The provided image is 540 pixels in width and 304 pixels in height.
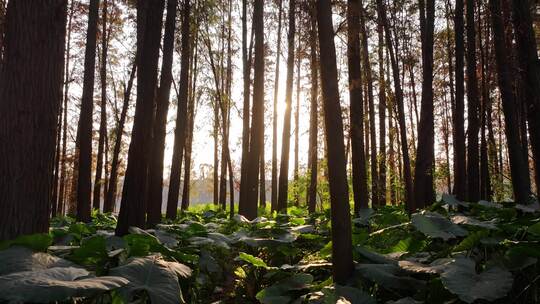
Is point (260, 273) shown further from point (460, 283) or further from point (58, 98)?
point (58, 98)

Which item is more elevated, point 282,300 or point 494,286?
point 494,286

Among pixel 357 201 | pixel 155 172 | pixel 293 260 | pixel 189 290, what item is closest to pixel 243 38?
pixel 155 172

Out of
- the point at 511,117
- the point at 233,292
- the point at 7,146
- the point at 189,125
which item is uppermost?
the point at 189,125

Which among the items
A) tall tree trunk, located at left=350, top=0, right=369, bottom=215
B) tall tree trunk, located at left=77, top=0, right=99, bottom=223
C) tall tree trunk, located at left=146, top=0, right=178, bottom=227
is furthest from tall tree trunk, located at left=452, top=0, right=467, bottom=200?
tall tree trunk, located at left=77, top=0, right=99, bottom=223

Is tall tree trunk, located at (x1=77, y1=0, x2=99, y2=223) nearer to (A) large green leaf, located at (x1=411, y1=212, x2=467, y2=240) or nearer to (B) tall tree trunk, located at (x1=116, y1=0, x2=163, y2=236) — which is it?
(B) tall tree trunk, located at (x1=116, y1=0, x2=163, y2=236)

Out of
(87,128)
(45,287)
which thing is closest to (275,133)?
(87,128)

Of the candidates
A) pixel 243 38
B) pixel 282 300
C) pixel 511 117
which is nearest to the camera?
pixel 282 300

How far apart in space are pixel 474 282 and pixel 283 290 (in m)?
1.21

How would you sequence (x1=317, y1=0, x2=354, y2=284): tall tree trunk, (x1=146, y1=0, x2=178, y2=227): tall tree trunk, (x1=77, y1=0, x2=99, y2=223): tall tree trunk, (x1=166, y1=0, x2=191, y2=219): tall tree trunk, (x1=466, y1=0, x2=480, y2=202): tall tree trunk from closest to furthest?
(x1=317, y1=0, x2=354, y2=284): tall tree trunk < (x1=146, y1=0, x2=178, y2=227): tall tree trunk < (x1=466, y1=0, x2=480, y2=202): tall tree trunk < (x1=77, y1=0, x2=99, y2=223): tall tree trunk < (x1=166, y1=0, x2=191, y2=219): tall tree trunk

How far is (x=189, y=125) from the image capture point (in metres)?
20.0

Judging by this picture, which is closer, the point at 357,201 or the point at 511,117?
the point at 511,117

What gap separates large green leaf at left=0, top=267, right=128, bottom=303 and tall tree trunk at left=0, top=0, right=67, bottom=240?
2.17 meters

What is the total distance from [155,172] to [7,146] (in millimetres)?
4887

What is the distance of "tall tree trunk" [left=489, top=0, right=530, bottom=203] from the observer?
7047mm
